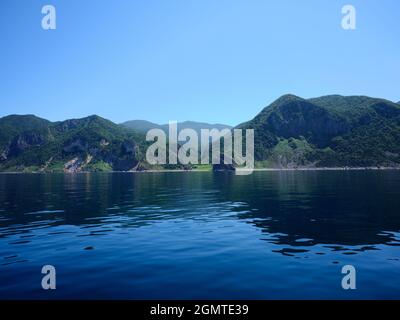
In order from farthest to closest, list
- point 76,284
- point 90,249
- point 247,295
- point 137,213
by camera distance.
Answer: point 137,213 < point 90,249 < point 76,284 < point 247,295

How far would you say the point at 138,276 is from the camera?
23.3 m

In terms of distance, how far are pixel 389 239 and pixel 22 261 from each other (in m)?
35.5

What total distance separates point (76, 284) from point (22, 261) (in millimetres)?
9081

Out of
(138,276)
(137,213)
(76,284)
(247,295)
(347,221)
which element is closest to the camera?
(247,295)

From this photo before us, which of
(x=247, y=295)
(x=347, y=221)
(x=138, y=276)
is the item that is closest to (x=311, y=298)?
(x=247, y=295)

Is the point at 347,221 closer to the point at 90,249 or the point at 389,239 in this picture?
the point at 389,239

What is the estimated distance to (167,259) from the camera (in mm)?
27953

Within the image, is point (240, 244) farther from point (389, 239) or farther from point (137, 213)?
point (137, 213)

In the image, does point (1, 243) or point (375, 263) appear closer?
point (375, 263)

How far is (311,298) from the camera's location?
1927cm
